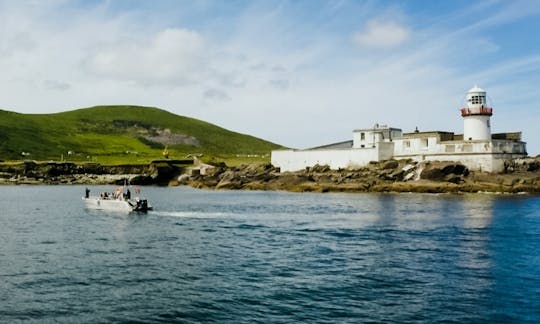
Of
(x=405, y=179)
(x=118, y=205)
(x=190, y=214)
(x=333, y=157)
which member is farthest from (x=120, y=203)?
(x=333, y=157)

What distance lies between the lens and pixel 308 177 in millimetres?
116250

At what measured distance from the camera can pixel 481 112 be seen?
105562 mm

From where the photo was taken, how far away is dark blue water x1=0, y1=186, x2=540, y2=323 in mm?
25141

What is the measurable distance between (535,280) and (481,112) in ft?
262

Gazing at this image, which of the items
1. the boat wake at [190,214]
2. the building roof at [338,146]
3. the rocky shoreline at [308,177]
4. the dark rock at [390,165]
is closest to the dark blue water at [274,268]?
the boat wake at [190,214]

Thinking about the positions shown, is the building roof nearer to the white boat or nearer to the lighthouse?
the lighthouse

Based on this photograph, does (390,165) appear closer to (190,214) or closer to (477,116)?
Answer: (477,116)

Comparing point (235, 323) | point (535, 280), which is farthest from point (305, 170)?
point (235, 323)

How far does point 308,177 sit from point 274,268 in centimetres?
8230

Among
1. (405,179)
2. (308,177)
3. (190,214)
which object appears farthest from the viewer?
(308,177)

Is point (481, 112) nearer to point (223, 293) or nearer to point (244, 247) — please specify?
point (244, 247)

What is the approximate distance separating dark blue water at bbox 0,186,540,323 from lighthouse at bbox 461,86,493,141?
44.2 meters

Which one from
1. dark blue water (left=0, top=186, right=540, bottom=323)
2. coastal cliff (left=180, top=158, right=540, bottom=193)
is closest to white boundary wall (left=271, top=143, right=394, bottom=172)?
coastal cliff (left=180, top=158, right=540, bottom=193)

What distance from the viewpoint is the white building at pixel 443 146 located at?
102938 millimetres
